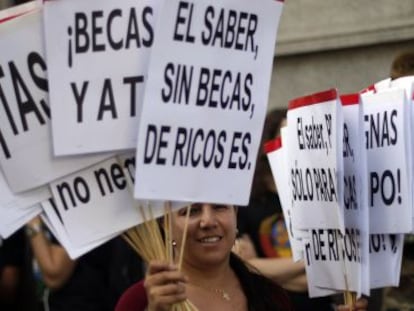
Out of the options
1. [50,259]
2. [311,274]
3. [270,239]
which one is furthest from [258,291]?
[50,259]

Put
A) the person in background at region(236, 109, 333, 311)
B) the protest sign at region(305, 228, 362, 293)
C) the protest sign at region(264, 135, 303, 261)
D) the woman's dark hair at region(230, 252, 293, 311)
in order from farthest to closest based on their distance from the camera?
the person in background at region(236, 109, 333, 311) → the protest sign at region(264, 135, 303, 261) → the protest sign at region(305, 228, 362, 293) → the woman's dark hair at region(230, 252, 293, 311)

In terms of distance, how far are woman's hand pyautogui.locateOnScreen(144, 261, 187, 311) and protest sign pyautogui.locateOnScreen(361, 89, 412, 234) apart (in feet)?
3.86

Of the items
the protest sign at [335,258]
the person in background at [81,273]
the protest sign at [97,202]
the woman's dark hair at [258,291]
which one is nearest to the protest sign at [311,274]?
the protest sign at [335,258]

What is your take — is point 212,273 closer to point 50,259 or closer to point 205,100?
point 205,100

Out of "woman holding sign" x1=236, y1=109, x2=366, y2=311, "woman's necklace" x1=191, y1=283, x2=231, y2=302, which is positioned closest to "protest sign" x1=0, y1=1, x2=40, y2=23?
"woman's necklace" x1=191, y1=283, x2=231, y2=302

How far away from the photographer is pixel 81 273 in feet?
25.4

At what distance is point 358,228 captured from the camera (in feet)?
18.4

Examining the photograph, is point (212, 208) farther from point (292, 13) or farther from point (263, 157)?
point (292, 13)

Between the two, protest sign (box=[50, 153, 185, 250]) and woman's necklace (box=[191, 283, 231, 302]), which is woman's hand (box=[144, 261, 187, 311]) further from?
woman's necklace (box=[191, 283, 231, 302])

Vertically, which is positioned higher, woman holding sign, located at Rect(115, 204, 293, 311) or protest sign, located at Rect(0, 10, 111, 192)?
protest sign, located at Rect(0, 10, 111, 192)

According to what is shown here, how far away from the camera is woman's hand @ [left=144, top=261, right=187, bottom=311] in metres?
4.73

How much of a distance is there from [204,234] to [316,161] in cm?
64

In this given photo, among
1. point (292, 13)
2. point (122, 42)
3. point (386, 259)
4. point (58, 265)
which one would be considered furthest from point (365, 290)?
point (292, 13)

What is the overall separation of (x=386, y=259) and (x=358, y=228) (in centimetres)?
22
